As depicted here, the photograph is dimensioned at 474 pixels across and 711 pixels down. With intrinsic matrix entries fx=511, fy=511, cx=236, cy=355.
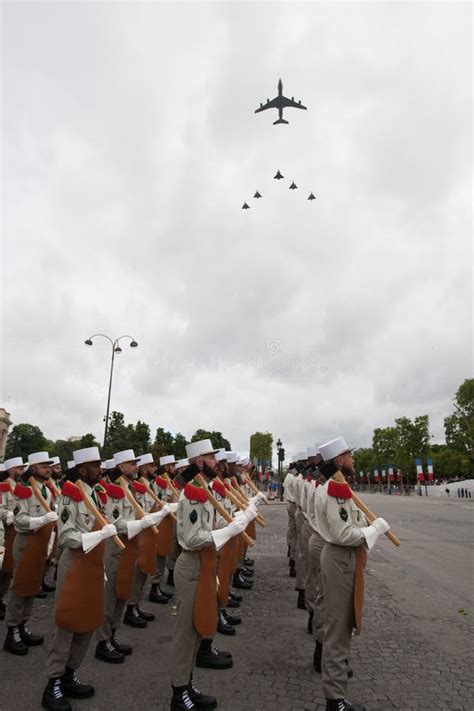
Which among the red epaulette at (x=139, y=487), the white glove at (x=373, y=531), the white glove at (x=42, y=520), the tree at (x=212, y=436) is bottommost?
the white glove at (x=42, y=520)

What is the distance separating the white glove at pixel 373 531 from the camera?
460 cm

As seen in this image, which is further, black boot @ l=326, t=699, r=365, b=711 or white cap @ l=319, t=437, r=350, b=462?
white cap @ l=319, t=437, r=350, b=462

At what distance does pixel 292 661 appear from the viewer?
221 inches

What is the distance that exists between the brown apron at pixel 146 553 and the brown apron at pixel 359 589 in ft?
10.7

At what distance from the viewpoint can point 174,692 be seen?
14.6 ft

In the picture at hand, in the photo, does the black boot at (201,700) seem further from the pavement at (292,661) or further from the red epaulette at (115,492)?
the red epaulette at (115,492)

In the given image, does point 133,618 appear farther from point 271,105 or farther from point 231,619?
point 271,105

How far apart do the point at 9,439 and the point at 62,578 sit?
125m

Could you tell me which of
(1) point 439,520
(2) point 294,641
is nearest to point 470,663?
(2) point 294,641

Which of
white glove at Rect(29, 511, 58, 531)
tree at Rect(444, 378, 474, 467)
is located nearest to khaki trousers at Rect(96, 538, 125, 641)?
white glove at Rect(29, 511, 58, 531)

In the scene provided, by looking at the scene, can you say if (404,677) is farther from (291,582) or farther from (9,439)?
(9,439)

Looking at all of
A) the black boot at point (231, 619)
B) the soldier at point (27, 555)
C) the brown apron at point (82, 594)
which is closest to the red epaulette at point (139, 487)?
the soldier at point (27, 555)

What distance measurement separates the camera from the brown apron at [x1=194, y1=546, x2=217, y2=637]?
4.57 meters

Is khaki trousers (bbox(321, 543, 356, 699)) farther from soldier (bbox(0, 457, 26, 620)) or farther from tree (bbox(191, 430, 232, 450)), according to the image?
tree (bbox(191, 430, 232, 450))
